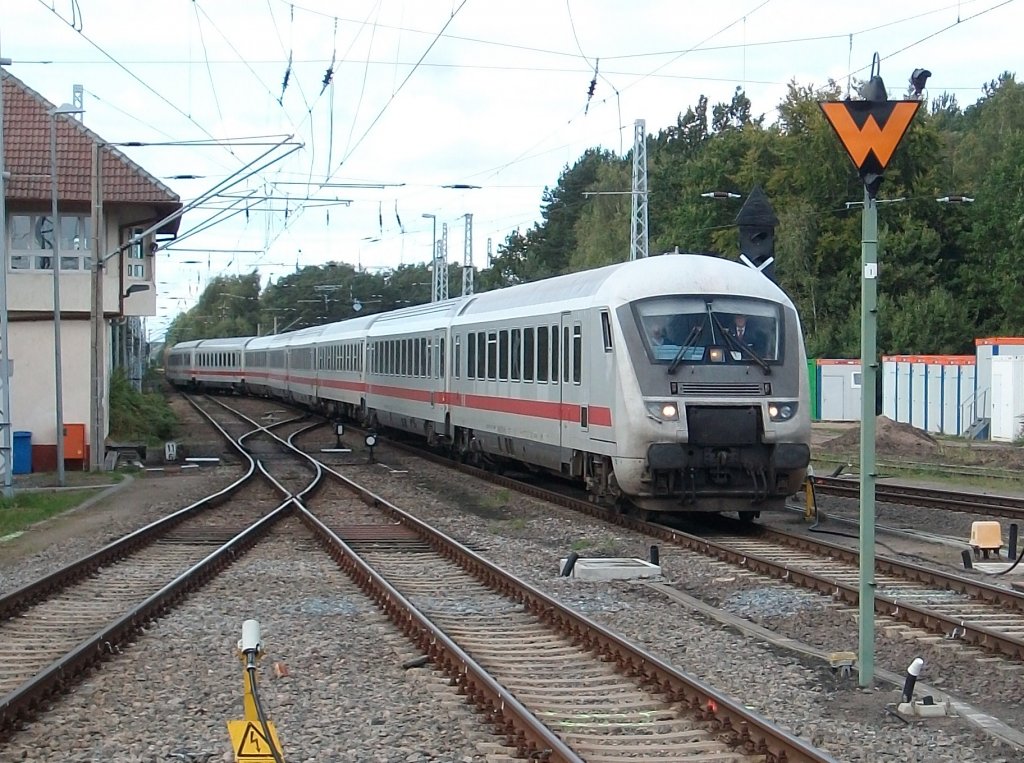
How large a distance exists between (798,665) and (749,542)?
6330 millimetres

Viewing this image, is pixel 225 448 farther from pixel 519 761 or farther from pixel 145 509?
pixel 519 761

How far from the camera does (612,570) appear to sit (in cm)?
1238

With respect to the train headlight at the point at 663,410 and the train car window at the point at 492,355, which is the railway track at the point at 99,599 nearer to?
the train headlight at the point at 663,410

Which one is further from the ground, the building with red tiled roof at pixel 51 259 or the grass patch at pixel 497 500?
the building with red tiled roof at pixel 51 259

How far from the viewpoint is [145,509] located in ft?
65.5

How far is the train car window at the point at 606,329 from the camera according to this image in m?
15.8

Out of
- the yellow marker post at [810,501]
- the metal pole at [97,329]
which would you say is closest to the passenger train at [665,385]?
the yellow marker post at [810,501]

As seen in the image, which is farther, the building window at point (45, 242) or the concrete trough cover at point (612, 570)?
the building window at point (45, 242)

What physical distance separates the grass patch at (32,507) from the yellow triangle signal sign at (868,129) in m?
13.1

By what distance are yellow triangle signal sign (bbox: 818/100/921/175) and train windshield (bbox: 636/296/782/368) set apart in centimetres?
737

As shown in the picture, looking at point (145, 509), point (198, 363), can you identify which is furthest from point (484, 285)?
point (145, 509)

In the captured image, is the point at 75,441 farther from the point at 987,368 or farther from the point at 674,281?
the point at 987,368

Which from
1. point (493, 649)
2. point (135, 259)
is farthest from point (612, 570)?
point (135, 259)

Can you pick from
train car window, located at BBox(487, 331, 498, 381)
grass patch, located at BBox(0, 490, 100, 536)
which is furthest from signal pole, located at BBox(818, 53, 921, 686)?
train car window, located at BBox(487, 331, 498, 381)
